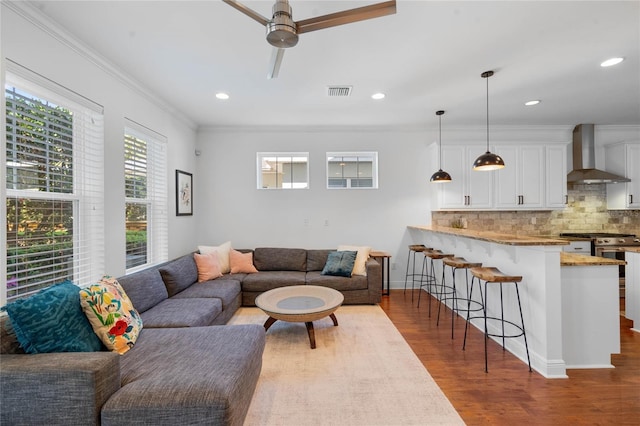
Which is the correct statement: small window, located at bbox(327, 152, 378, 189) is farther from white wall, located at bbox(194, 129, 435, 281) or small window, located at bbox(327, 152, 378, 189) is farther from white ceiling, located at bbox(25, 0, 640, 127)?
white ceiling, located at bbox(25, 0, 640, 127)

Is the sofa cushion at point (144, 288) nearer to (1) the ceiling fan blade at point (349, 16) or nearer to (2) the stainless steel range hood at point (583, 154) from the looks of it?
(1) the ceiling fan blade at point (349, 16)

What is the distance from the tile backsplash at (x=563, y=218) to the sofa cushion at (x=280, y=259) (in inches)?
106

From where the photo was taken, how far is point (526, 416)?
5.90 feet

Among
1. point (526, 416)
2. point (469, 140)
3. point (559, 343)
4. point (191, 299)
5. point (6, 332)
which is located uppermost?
point (469, 140)

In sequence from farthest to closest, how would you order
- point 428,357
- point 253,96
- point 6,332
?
point 253,96
point 428,357
point 6,332

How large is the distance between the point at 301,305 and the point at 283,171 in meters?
2.69

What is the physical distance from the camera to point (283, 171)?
485 centimetres

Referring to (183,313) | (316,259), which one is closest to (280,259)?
(316,259)

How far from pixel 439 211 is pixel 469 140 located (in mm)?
1288

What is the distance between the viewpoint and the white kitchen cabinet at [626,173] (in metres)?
4.45

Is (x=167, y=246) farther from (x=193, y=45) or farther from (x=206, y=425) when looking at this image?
(x=206, y=425)

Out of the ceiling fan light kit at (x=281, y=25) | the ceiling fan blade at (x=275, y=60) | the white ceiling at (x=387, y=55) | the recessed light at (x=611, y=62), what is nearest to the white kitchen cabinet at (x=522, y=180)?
the white ceiling at (x=387, y=55)

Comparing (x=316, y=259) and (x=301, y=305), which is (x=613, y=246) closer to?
(x=316, y=259)

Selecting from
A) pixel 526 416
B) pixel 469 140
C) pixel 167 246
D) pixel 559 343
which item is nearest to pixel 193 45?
pixel 167 246
